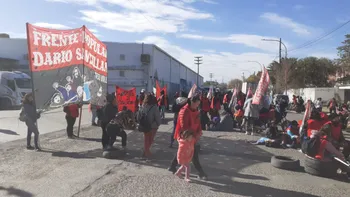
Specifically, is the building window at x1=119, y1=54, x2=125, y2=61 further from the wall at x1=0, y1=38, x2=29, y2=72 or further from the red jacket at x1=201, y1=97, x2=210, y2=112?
the red jacket at x1=201, y1=97, x2=210, y2=112

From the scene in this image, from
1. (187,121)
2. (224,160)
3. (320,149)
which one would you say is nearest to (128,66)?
(224,160)

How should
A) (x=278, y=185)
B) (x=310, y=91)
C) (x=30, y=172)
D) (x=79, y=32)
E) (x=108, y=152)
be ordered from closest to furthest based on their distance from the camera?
(x=278, y=185) < (x=30, y=172) < (x=108, y=152) < (x=79, y=32) < (x=310, y=91)

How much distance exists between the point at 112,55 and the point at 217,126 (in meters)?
27.9

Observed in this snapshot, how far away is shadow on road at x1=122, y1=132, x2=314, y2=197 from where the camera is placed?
5746 millimetres

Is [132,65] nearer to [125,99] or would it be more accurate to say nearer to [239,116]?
[125,99]

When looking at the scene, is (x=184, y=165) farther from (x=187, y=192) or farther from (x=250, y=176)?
(x=250, y=176)

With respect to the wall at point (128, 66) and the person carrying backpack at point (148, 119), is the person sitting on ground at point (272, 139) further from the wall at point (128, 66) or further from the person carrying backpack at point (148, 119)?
the wall at point (128, 66)

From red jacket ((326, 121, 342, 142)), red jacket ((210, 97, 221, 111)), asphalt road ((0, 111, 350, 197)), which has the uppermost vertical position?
red jacket ((210, 97, 221, 111))

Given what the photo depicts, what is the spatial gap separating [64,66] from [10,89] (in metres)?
19.0

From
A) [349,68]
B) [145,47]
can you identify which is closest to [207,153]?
[145,47]

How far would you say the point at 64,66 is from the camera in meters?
9.64

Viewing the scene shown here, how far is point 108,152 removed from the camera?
7.91 m

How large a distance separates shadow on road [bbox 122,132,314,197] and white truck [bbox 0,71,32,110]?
1781cm

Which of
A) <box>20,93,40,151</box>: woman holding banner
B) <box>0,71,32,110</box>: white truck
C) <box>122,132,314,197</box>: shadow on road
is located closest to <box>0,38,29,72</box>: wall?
<box>0,71,32,110</box>: white truck
